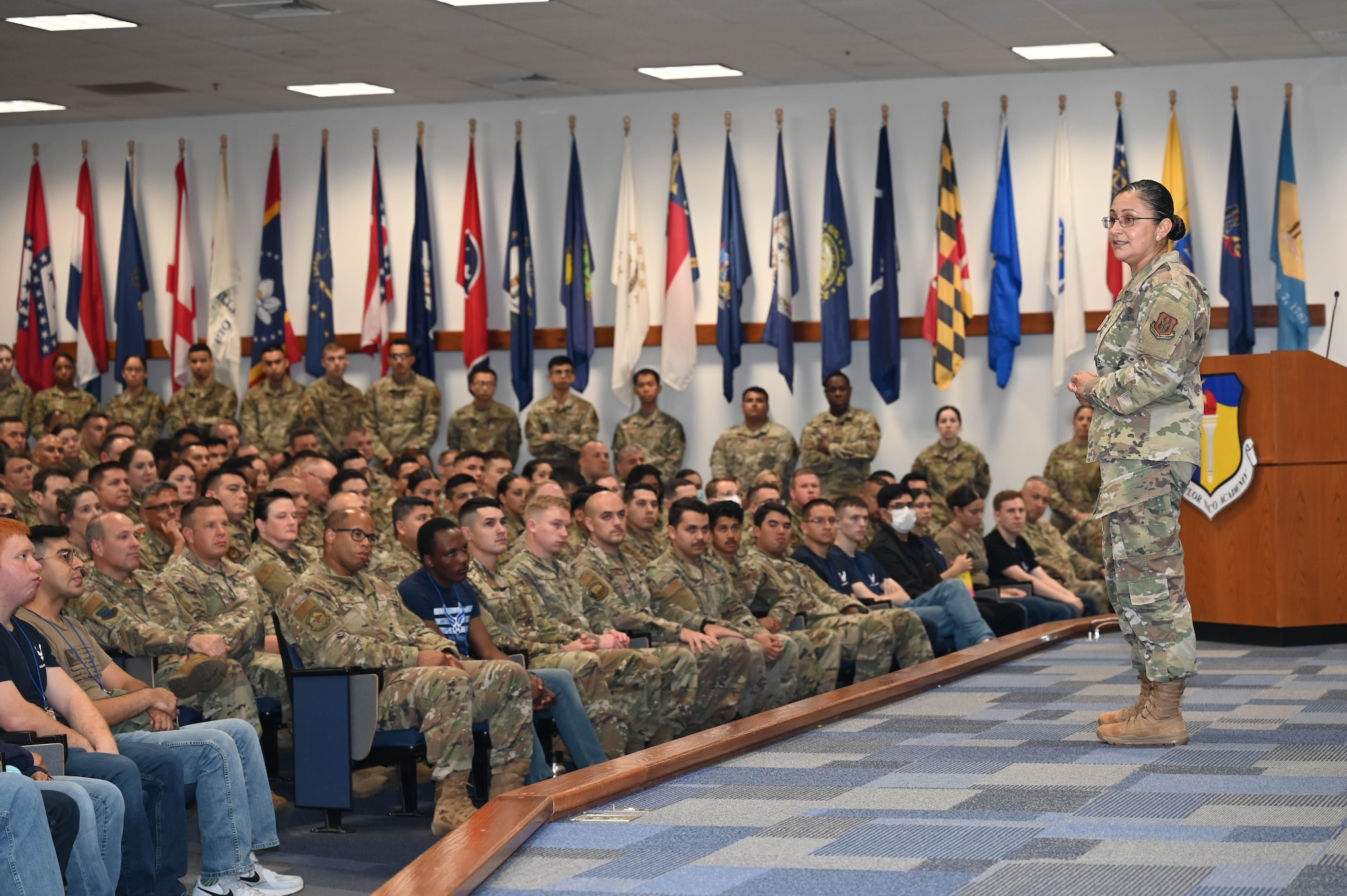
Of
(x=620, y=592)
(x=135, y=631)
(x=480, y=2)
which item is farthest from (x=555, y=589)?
(x=480, y=2)

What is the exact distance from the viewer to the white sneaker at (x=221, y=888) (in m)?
4.24

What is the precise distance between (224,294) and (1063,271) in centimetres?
612

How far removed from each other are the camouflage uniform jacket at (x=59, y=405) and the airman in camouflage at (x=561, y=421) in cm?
309

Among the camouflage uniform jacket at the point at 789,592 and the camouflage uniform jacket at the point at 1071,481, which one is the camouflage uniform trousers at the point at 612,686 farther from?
the camouflage uniform jacket at the point at 1071,481

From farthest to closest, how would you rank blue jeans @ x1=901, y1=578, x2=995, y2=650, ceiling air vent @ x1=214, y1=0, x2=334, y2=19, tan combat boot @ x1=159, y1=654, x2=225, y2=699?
ceiling air vent @ x1=214, y1=0, x2=334, y2=19 → blue jeans @ x1=901, y1=578, x2=995, y2=650 → tan combat boot @ x1=159, y1=654, x2=225, y2=699

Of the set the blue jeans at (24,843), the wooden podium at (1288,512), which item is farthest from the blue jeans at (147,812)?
the wooden podium at (1288,512)

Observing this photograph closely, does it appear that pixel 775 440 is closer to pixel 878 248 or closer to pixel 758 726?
pixel 878 248

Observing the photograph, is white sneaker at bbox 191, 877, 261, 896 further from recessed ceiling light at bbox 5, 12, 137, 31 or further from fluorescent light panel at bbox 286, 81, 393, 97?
fluorescent light panel at bbox 286, 81, 393, 97

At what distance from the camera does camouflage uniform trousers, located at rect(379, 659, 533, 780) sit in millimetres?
4934

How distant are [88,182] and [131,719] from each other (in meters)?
8.53

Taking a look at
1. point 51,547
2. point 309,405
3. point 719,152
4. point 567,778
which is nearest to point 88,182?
point 309,405

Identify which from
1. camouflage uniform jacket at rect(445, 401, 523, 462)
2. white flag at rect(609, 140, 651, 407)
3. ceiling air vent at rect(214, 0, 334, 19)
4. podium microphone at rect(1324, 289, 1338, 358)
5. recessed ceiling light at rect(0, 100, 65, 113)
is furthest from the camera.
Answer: recessed ceiling light at rect(0, 100, 65, 113)

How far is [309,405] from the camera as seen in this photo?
10.9 meters

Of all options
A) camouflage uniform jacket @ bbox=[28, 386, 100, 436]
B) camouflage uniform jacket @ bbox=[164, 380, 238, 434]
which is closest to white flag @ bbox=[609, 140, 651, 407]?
camouflage uniform jacket @ bbox=[164, 380, 238, 434]
